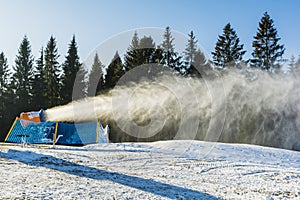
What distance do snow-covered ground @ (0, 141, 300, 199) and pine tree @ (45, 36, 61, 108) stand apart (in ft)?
84.7

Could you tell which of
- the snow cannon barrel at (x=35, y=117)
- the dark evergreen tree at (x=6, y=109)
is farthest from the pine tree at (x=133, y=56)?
the dark evergreen tree at (x=6, y=109)

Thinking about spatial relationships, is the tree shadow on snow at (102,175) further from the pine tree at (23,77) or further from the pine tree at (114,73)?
the pine tree at (23,77)

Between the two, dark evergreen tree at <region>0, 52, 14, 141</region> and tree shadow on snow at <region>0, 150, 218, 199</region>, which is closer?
tree shadow on snow at <region>0, 150, 218, 199</region>

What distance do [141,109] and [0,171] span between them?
12.1 meters

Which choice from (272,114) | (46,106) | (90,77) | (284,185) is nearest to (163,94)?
(272,114)

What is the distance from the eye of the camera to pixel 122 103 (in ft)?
59.2

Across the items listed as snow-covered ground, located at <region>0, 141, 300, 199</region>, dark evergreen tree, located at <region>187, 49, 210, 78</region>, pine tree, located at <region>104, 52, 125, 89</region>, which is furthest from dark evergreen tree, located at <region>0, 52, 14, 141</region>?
snow-covered ground, located at <region>0, 141, 300, 199</region>

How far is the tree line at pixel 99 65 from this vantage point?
28203 mm

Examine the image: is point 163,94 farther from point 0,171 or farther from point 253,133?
point 0,171

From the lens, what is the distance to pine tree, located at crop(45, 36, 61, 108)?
123ft

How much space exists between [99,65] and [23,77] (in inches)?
476

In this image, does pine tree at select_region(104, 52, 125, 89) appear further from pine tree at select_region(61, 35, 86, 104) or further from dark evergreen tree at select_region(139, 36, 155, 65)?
pine tree at select_region(61, 35, 86, 104)

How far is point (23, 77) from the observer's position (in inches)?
1549

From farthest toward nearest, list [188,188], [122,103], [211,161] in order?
[122,103] → [211,161] → [188,188]
